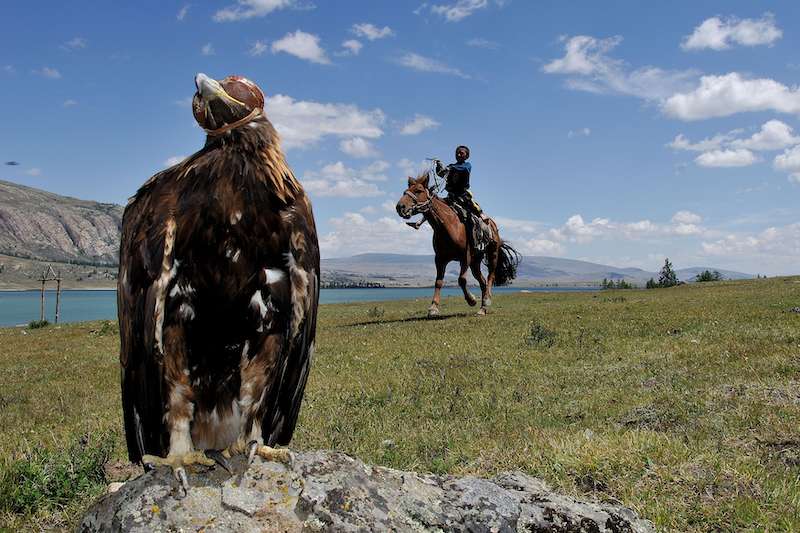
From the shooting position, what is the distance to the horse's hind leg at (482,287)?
69.4 feet

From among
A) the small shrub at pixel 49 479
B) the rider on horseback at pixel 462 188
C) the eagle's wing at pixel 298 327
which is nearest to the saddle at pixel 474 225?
the rider on horseback at pixel 462 188

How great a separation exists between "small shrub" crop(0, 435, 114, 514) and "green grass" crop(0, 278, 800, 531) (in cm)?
3

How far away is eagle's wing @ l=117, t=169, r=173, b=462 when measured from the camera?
3.40 metres

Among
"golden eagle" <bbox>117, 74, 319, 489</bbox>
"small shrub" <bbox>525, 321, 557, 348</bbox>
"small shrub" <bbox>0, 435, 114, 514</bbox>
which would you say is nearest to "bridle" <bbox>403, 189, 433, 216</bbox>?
"small shrub" <bbox>525, 321, 557, 348</bbox>

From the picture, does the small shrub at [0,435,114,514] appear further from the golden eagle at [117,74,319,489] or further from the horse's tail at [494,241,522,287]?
the horse's tail at [494,241,522,287]

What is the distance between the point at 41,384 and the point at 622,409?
10760mm

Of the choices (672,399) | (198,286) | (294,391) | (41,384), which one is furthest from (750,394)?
(41,384)

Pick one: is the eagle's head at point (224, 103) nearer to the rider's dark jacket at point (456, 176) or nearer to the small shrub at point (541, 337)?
the small shrub at point (541, 337)

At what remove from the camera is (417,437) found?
23.7 feet

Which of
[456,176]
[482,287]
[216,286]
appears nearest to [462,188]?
[456,176]

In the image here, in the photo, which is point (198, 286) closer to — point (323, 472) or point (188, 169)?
point (188, 169)

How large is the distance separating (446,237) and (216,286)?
16.1m

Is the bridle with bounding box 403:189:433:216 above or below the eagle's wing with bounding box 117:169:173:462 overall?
above

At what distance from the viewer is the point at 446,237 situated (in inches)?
760
